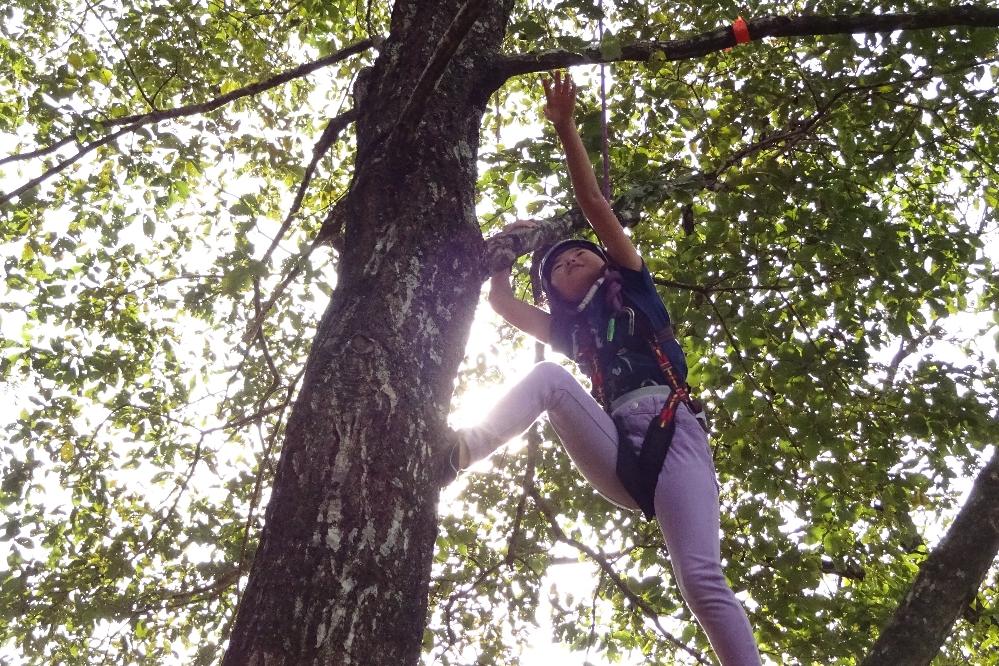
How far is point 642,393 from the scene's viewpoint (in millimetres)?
2896

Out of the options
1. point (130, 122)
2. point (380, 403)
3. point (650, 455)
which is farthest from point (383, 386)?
point (130, 122)

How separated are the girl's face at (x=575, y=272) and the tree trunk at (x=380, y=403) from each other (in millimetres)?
782

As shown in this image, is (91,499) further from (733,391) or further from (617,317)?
(733,391)

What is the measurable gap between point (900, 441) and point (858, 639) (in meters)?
1.46

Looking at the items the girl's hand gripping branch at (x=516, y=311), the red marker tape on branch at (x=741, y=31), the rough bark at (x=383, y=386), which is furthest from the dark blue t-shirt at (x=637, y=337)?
the red marker tape on branch at (x=741, y=31)

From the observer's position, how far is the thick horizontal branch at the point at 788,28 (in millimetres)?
2939

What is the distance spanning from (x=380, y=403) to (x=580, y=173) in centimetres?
154

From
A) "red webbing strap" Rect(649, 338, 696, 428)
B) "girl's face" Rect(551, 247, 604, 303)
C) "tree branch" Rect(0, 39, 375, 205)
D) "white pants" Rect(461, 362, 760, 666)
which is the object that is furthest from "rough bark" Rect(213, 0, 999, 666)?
"tree branch" Rect(0, 39, 375, 205)

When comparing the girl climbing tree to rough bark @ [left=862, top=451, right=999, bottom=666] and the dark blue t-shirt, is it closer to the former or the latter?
the dark blue t-shirt

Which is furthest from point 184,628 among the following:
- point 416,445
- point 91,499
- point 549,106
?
point 549,106

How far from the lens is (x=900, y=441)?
195 inches

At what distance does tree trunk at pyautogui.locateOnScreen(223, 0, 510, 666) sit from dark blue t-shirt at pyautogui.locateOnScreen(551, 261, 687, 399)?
2.65 ft

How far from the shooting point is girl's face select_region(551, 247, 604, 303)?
3299 mm

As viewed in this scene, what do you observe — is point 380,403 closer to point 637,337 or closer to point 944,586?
point 637,337
